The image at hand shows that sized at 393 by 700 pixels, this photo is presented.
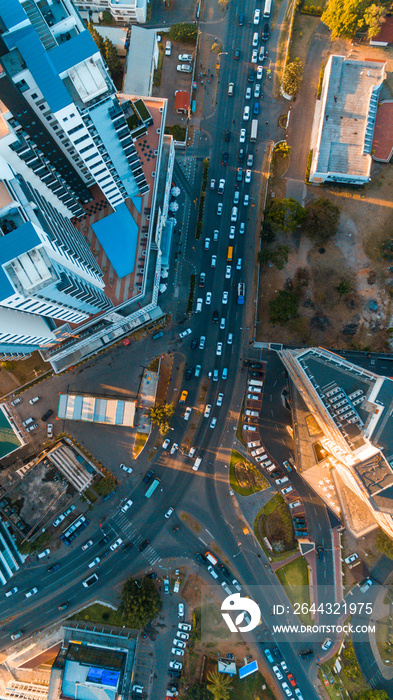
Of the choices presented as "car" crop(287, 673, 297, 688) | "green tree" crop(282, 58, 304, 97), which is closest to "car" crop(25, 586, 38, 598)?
"car" crop(287, 673, 297, 688)

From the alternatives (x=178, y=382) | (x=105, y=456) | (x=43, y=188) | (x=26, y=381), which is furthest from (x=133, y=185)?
(x=105, y=456)

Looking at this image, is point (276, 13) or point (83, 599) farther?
point (276, 13)

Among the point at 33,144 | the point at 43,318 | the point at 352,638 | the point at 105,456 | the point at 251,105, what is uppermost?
the point at 251,105

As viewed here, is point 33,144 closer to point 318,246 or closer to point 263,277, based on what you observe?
point 263,277

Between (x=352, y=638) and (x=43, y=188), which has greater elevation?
(x=43, y=188)

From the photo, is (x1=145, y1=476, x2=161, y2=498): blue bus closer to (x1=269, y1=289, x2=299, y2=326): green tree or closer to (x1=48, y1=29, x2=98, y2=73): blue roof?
(x1=269, y1=289, x2=299, y2=326): green tree

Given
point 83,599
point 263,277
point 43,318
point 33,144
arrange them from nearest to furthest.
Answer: point 33,144 < point 43,318 < point 83,599 < point 263,277
